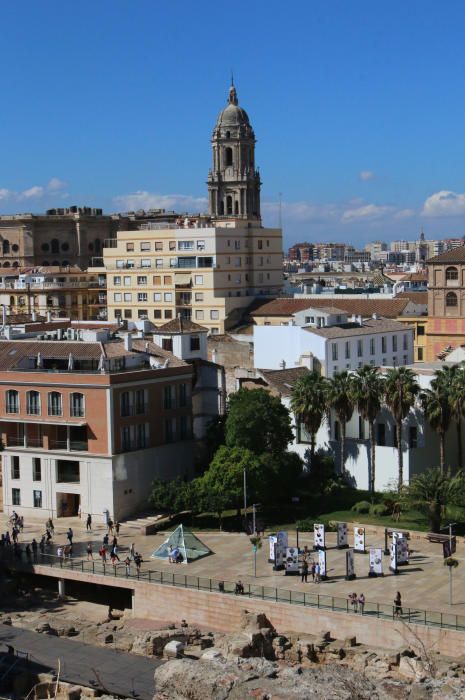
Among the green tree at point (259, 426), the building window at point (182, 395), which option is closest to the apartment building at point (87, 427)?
the building window at point (182, 395)

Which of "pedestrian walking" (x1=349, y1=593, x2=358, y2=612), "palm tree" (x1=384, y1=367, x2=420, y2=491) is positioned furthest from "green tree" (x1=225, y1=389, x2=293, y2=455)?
"pedestrian walking" (x1=349, y1=593, x2=358, y2=612)

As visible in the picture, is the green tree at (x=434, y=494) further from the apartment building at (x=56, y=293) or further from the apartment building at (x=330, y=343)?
the apartment building at (x=56, y=293)

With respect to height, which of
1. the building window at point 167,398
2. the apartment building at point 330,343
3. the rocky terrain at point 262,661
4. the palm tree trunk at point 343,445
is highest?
the apartment building at point 330,343

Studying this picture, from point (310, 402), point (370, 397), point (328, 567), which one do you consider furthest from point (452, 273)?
point (328, 567)

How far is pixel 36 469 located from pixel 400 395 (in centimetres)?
2326

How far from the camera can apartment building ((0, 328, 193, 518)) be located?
218 feet

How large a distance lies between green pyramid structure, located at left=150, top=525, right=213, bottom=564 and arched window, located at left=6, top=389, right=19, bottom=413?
16636 mm

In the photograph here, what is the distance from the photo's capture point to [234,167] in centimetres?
16362

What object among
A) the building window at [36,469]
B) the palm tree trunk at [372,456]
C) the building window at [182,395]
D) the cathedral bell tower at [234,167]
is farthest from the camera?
the cathedral bell tower at [234,167]

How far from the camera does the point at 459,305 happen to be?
341ft

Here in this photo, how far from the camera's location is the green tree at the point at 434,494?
188ft

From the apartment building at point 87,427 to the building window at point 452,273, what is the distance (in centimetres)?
4138

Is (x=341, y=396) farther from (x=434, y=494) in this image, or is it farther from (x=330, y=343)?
(x=330, y=343)

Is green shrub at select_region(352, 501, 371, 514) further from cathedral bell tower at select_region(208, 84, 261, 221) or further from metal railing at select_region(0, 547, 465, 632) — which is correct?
cathedral bell tower at select_region(208, 84, 261, 221)
